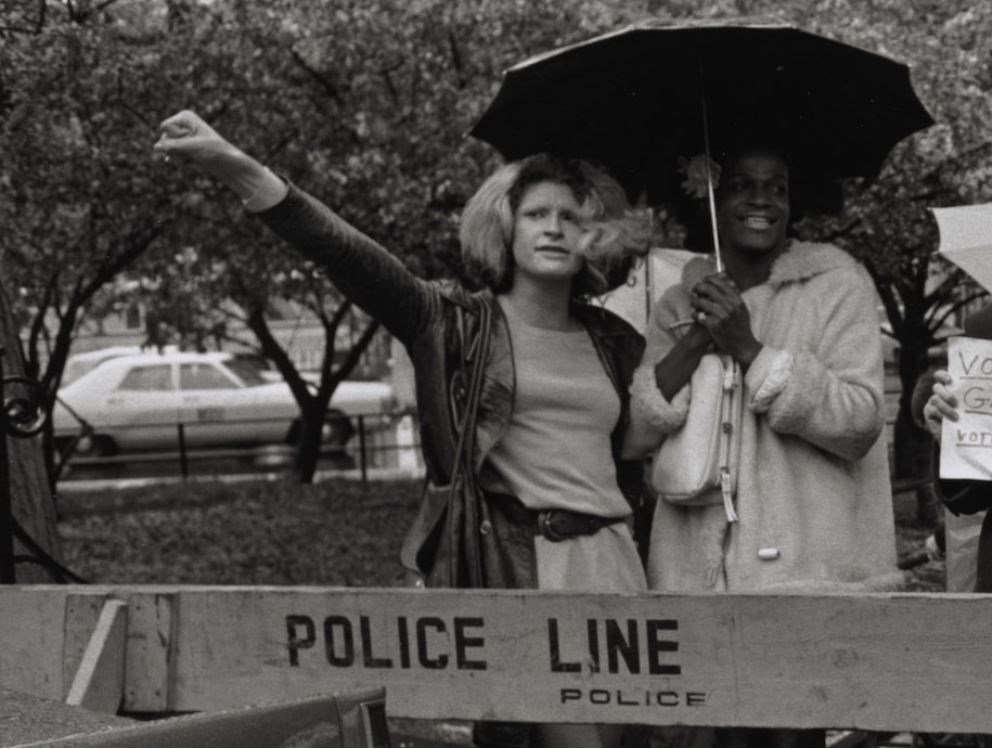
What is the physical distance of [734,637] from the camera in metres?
3.94

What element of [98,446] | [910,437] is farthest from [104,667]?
[98,446]

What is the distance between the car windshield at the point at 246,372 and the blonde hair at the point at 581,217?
23.3 metres

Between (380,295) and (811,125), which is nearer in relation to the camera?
(380,295)

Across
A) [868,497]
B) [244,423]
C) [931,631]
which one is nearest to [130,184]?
[868,497]

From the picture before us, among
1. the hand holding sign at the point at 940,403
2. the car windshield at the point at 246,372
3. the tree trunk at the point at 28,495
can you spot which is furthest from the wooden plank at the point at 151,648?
the car windshield at the point at 246,372

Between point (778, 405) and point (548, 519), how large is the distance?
0.64m

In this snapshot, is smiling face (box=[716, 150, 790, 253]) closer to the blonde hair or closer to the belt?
the blonde hair

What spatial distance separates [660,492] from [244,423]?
2283 centimetres

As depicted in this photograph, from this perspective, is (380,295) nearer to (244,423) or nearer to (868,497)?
(868,497)

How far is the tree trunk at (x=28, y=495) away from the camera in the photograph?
7516 millimetres

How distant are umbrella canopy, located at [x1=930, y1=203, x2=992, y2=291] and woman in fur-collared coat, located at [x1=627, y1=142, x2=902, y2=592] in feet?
0.93

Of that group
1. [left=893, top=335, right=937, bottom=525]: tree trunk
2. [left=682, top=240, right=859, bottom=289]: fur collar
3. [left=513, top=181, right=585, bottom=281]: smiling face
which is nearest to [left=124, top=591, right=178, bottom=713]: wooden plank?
[left=513, top=181, right=585, bottom=281]: smiling face

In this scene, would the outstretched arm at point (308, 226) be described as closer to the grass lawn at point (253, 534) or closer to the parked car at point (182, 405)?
the grass lawn at point (253, 534)

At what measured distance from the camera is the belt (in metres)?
4.64
